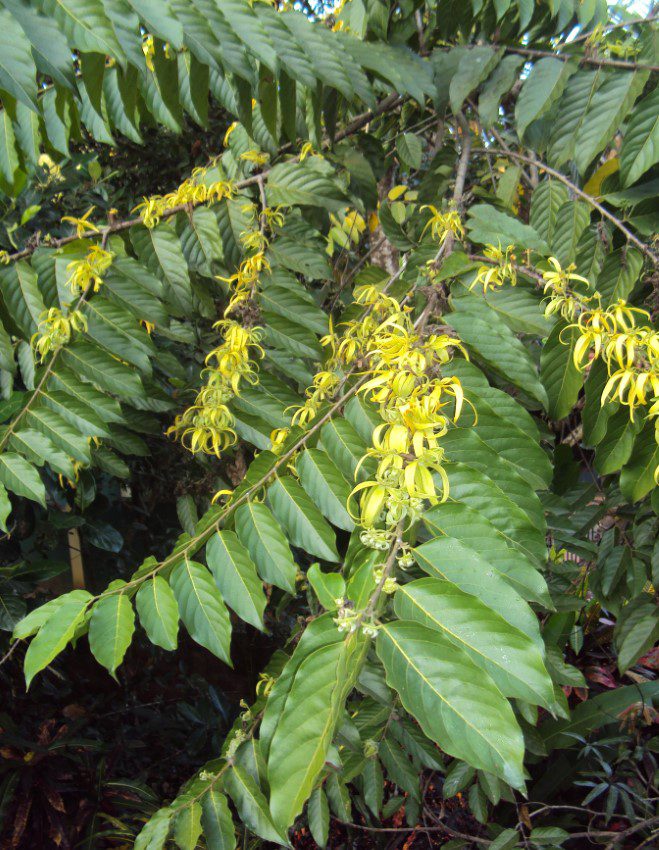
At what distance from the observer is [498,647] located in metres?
0.47

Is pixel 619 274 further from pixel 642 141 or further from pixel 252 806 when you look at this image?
pixel 252 806

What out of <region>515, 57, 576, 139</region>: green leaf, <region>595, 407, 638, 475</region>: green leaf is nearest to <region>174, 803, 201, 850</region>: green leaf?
<region>595, 407, 638, 475</region>: green leaf

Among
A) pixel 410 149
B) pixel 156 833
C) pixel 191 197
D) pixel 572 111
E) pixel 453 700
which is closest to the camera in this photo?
pixel 453 700

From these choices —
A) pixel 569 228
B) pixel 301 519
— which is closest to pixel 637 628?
pixel 569 228

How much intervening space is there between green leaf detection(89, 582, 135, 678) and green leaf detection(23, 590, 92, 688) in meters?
0.02

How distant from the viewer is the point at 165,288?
3.59ft

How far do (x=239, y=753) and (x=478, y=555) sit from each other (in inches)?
25.1

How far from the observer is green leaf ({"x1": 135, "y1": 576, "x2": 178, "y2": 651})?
0.71 meters

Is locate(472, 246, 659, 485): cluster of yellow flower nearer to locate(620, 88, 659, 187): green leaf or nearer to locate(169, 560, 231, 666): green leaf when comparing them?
locate(620, 88, 659, 187): green leaf

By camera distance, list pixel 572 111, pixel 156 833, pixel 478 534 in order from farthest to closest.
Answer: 1. pixel 572 111
2. pixel 156 833
3. pixel 478 534

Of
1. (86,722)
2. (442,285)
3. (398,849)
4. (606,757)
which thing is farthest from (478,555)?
(86,722)

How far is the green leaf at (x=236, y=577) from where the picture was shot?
732mm

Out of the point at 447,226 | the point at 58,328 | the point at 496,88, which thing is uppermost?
the point at 496,88

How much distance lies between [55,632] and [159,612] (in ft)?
0.35
